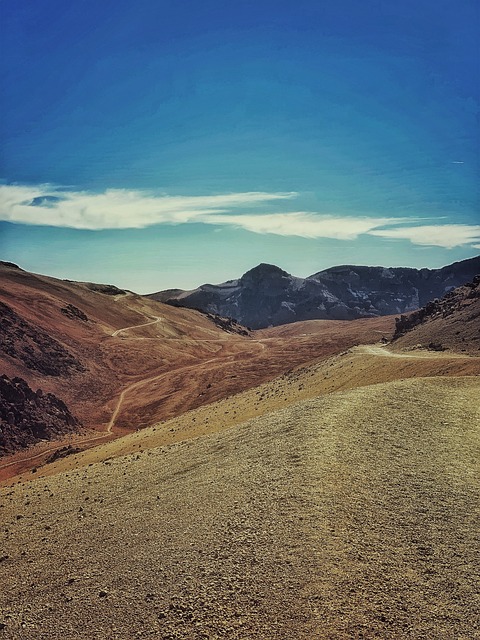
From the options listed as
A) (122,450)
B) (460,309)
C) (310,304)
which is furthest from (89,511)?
(310,304)

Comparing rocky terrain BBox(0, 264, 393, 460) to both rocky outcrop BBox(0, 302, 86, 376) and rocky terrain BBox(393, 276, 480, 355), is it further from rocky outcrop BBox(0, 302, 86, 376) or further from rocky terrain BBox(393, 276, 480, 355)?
rocky terrain BBox(393, 276, 480, 355)

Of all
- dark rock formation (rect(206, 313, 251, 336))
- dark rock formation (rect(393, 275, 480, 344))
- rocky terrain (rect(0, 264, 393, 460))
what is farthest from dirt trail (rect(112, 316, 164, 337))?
dark rock formation (rect(393, 275, 480, 344))

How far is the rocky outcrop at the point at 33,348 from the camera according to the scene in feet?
180

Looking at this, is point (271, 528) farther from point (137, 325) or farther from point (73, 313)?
point (137, 325)

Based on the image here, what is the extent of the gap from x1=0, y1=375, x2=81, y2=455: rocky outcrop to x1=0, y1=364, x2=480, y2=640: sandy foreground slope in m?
17.4

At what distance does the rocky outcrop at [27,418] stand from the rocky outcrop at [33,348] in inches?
477

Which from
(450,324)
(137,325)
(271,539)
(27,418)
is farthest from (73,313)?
(271,539)

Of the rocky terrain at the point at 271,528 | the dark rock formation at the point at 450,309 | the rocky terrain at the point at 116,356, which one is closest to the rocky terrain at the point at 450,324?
the dark rock formation at the point at 450,309

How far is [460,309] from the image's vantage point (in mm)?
49469

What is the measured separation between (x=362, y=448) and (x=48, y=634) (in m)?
11.0

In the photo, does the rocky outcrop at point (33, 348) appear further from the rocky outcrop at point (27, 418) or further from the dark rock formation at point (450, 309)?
the dark rock formation at point (450, 309)

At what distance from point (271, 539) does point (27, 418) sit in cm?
3364

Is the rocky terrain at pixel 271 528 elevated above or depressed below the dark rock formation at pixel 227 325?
below

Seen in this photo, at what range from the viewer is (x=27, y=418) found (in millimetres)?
39969
